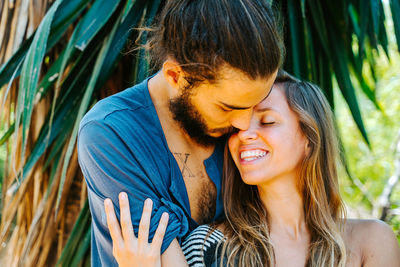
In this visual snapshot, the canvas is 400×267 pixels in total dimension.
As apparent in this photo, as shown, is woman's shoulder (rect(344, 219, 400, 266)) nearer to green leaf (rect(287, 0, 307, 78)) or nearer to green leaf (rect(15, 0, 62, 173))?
green leaf (rect(287, 0, 307, 78))

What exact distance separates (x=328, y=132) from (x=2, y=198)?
5.02ft

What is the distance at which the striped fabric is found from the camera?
1.66 metres

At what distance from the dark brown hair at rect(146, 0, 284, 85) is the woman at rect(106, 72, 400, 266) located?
36 cm

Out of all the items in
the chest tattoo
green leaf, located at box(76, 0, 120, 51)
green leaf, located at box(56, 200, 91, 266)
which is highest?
green leaf, located at box(76, 0, 120, 51)

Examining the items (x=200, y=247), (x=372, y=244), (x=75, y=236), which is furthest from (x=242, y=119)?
(x=75, y=236)

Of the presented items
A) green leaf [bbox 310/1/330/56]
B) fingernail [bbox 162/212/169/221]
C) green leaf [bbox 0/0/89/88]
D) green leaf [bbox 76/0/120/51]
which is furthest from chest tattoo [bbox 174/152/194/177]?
green leaf [bbox 310/1/330/56]

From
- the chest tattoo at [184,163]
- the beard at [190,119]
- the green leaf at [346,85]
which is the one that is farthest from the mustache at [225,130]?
the green leaf at [346,85]

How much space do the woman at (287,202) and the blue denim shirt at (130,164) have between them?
181 millimetres

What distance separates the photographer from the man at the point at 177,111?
144cm

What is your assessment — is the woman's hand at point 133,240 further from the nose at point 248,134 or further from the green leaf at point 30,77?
the green leaf at point 30,77

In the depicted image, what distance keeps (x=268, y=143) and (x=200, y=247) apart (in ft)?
1.42

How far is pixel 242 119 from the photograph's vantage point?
166 cm

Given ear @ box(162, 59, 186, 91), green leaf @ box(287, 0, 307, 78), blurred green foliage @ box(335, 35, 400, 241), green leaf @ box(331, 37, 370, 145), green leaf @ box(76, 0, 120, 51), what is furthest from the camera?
blurred green foliage @ box(335, 35, 400, 241)

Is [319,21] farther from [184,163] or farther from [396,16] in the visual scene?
[184,163]
